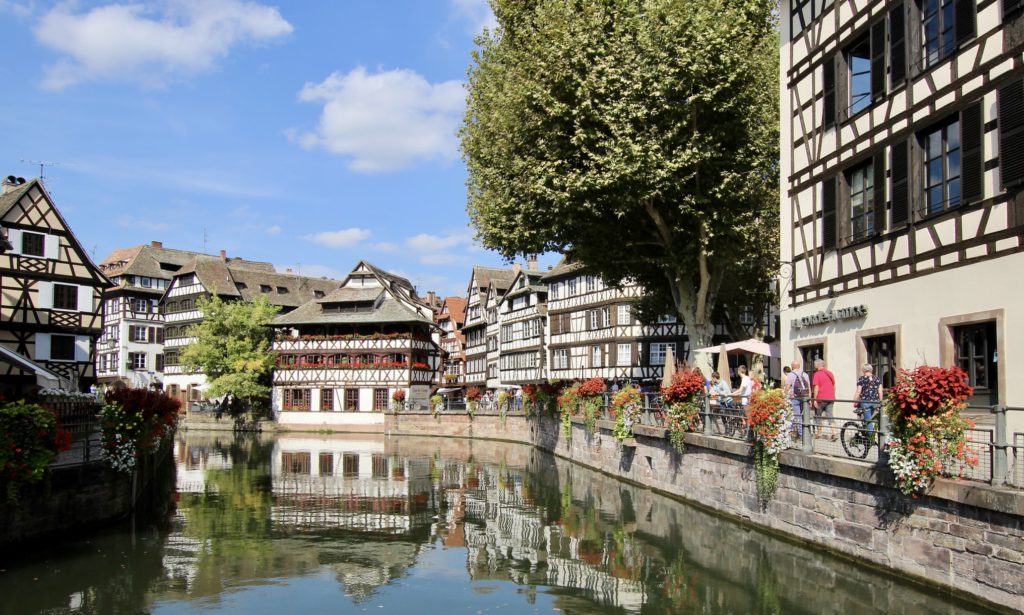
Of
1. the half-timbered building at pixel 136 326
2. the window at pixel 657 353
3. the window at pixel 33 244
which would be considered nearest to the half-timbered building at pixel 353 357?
the half-timbered building at pixel 136 326

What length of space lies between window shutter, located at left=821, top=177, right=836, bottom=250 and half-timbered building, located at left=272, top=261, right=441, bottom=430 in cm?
4583

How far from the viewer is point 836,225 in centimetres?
1917

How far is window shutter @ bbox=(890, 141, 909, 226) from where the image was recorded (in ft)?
54.1

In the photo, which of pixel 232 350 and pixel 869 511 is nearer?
pixel 869 511

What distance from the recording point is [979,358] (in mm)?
14633

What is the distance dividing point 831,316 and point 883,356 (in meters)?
1.97

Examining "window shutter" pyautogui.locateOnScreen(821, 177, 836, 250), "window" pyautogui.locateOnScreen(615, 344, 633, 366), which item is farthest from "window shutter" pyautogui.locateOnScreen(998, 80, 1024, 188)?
"window" pyautogui.locateOnScreen(615, 344, 633, 366)

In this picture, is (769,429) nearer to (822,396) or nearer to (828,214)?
(822,396)

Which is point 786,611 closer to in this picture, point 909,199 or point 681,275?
point 909,199

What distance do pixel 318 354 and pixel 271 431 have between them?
22.2 feet

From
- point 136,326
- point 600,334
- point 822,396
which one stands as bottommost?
point 822,396

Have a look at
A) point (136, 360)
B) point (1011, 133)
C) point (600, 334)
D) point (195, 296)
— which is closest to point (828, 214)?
point (1011, 133)

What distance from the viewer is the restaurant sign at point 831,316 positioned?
59.3 feet

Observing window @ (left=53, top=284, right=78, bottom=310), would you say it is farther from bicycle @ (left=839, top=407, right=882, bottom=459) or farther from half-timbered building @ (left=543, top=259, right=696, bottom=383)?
bicycle @ (left=839, top=407, right=882, bottom=459)
